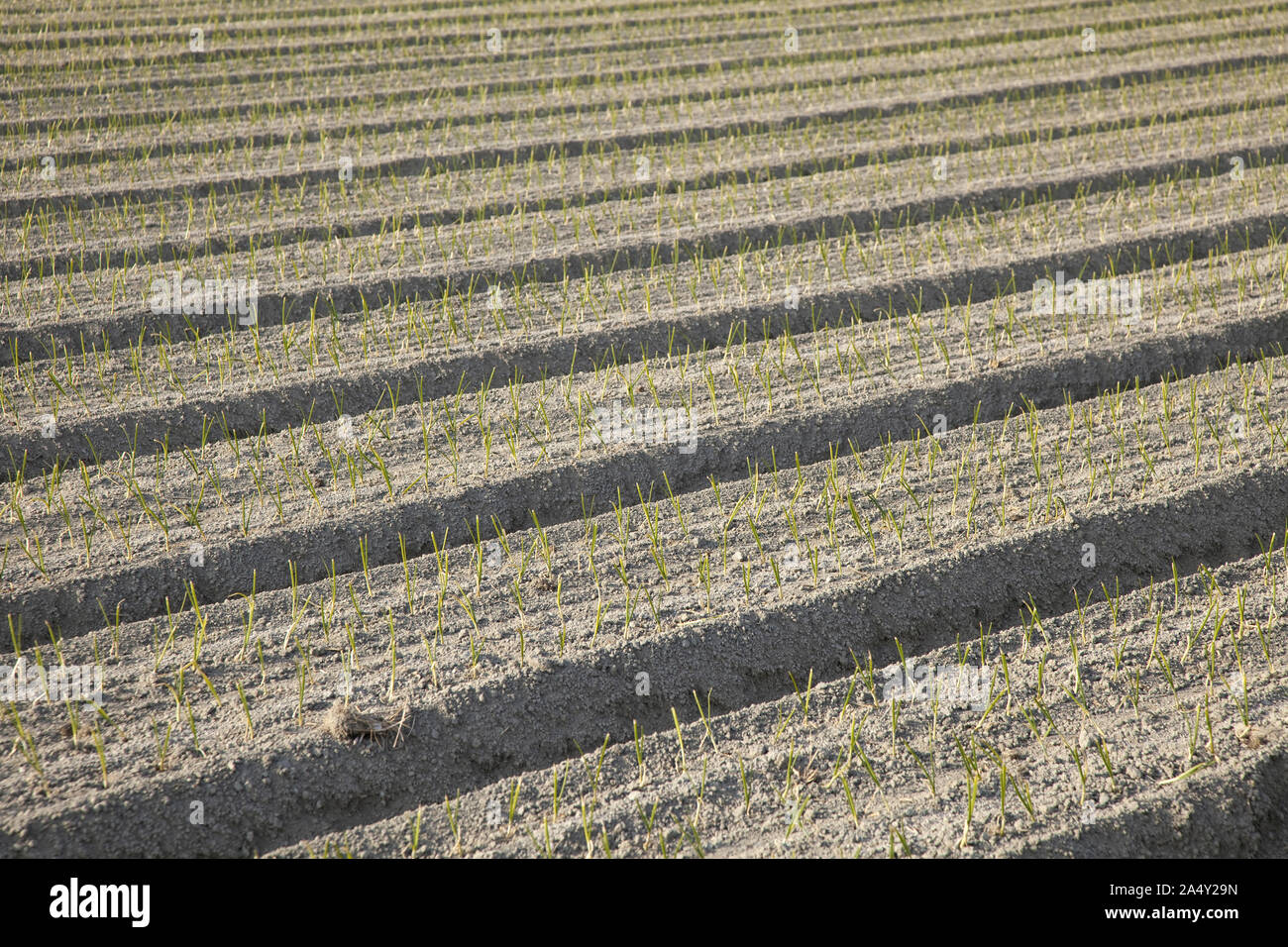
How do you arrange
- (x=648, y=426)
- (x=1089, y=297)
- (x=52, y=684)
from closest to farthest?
(x=52, y=684)
(x=648, y=426)
(x=1089, y=297)

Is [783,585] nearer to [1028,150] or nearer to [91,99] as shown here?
[1028,150]

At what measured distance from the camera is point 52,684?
2.24m

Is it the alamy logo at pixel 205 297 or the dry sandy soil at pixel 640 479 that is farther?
the alamy logo at pixel 205 297

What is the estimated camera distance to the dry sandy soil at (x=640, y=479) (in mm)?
2035

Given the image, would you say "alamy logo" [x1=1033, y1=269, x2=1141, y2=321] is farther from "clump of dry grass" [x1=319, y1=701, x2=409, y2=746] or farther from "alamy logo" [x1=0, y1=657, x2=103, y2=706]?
"alamy logo" [x1=0, y1=657, x2=103, y2=706]

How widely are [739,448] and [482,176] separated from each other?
242 cm
